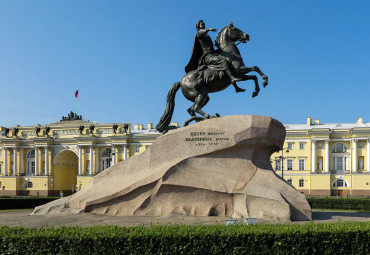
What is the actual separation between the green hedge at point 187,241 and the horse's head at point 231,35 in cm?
767

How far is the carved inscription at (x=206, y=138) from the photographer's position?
11.1 metres

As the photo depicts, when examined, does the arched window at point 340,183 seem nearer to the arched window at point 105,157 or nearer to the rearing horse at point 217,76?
the arched window at point 105,157

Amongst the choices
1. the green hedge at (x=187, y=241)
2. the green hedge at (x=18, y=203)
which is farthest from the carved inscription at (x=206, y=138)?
the green hedge at (x=18, y=203)

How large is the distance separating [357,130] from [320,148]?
695 cm

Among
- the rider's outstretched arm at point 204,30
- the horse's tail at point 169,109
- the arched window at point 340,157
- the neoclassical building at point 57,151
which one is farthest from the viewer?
the neoclassical building at point 57,151

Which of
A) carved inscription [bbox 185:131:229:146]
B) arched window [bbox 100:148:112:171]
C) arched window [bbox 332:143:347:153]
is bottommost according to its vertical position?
arched window [bbox 100:148:112:171]

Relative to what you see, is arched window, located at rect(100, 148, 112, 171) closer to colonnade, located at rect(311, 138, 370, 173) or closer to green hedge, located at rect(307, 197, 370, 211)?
colonnade, located at rect(311, 138, 370, 173)

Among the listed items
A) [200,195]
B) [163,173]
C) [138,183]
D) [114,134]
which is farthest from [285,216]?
[114,134]

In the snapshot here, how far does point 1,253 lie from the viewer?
6043 mm

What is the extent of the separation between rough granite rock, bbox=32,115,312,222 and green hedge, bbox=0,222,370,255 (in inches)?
130

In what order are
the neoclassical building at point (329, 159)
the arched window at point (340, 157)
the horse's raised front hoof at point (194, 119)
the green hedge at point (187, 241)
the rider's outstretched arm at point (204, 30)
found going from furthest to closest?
the arched window at point (340, 157)
the neoclassical building at point (329, 159)
the horse's raised front hoof at point (194, 119)
the rider's outstretched arm at point (204, 30)
the green hedge at point (187, 241)

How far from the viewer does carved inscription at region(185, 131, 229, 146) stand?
1115cm

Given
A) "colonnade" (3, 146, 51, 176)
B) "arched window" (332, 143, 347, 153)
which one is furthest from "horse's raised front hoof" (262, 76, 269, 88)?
"colonnade" (3, 146, 51, 176)

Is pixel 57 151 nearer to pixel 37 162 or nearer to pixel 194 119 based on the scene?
pixel 37 162
